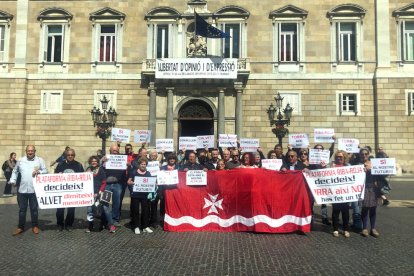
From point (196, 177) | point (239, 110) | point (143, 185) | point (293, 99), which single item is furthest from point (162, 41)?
point (143, 185)

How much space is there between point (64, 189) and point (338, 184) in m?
6.71

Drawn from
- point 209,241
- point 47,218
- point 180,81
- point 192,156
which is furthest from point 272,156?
point 180,81

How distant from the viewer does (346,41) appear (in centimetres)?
2558

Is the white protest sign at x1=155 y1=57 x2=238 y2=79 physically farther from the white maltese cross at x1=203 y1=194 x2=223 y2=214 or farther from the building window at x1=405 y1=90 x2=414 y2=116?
the white maltese cross at x1=203 y1=194 x2=223 y2=214

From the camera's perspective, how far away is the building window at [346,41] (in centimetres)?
2547

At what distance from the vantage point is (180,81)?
25391mm

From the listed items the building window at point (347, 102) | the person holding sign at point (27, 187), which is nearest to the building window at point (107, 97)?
the building window at point (347, 102)

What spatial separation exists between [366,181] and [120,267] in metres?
6.17

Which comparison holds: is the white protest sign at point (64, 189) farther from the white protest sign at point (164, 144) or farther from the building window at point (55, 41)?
the building window at point (55, 41)

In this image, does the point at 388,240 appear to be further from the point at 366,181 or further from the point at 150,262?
the point at 150,262

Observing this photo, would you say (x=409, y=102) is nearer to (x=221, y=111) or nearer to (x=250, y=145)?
(x=221, y=111)

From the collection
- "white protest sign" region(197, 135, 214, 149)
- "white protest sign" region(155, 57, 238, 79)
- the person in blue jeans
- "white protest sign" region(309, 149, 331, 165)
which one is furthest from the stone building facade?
the person in blue jeans

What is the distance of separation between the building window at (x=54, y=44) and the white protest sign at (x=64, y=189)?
18429mm

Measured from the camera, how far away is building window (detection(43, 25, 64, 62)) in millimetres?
26453
